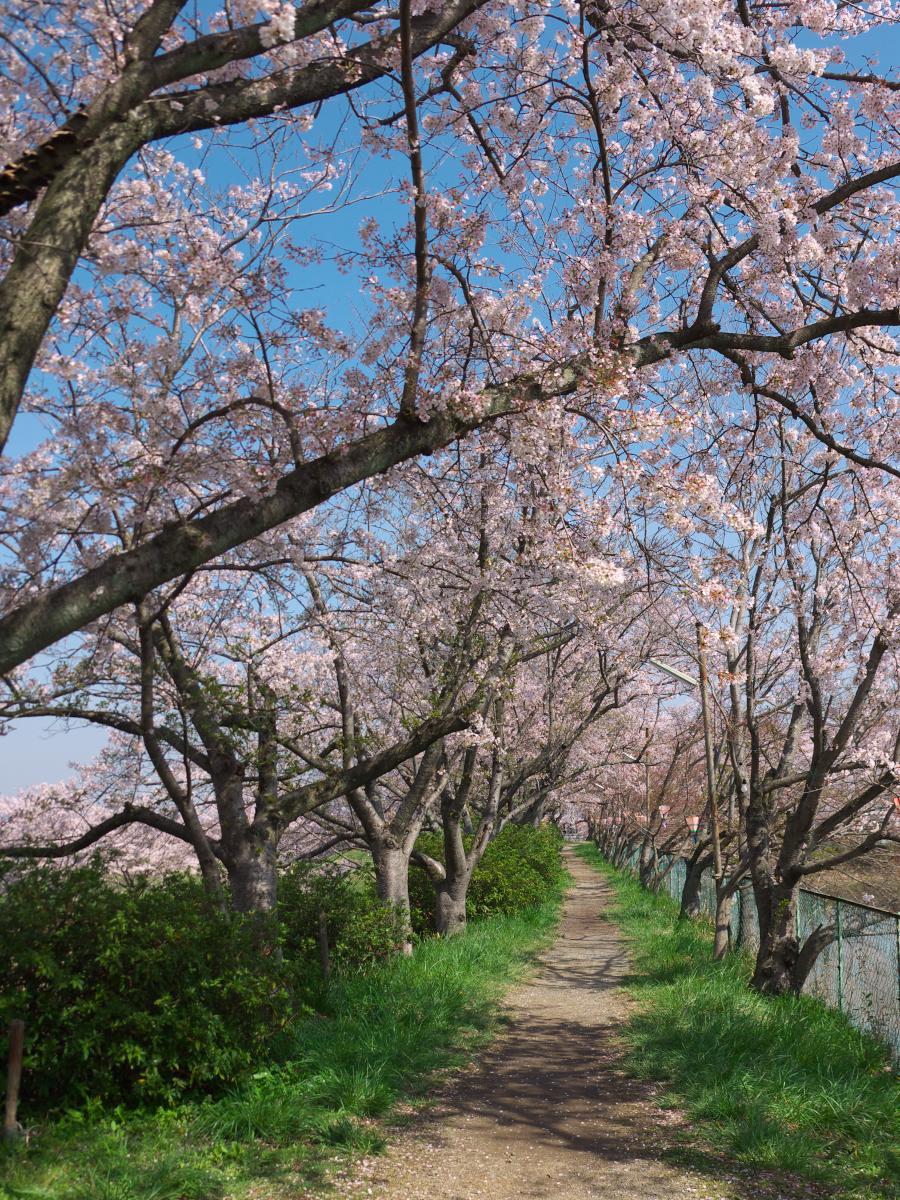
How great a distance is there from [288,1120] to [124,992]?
119cm

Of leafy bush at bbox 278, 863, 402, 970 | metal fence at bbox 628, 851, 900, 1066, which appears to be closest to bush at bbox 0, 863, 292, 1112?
leafy bush at bbox 278, 863, 402, 970

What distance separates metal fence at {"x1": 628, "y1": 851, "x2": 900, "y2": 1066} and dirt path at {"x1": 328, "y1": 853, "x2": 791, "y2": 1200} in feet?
7.50

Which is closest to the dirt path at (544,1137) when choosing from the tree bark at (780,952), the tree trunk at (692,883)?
the tree bark at (780,952)

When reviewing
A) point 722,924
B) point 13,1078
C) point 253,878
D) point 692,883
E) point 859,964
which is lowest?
point 692,883

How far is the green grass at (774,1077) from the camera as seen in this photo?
4855 mm

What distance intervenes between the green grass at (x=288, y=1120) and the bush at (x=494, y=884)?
232 inches

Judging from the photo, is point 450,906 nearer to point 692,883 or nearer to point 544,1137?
point 692,883

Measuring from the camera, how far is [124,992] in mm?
5312

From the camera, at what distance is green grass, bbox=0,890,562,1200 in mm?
4168

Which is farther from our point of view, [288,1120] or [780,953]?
[780,953]

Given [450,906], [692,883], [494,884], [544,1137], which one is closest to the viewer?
[544,1137]

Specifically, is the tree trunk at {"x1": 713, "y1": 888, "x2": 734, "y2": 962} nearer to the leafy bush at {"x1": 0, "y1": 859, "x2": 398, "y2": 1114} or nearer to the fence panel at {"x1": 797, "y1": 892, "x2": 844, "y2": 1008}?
the fence panel at {"x1": 797, "y1": 892, "x2": 844, "y2": 1008}

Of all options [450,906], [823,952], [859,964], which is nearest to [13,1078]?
[859,964]

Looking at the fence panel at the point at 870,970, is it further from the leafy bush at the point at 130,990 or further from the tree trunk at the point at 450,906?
the tree trunk at the point at 450,906
